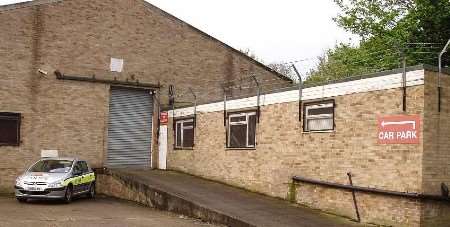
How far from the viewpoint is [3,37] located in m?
19.8

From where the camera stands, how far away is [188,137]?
20.7 meters

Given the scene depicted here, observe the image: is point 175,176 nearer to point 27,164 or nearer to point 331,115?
point 27,164

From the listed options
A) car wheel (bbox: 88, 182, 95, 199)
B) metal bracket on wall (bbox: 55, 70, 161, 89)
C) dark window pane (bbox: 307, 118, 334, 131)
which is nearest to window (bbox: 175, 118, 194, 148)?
metal bracket on wall (bbox: 55, 70, 161, 89)

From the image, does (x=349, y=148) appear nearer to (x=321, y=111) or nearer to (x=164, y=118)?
(x=321, y=111)

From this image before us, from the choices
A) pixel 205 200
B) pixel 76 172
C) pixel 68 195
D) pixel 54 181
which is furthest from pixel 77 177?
pixel 205 200

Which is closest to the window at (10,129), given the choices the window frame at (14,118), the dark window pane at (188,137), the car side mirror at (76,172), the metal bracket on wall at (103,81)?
the window frame at (14,118)

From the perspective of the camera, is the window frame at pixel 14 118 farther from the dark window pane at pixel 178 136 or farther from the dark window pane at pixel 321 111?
the dark window pane at pixel 321 111

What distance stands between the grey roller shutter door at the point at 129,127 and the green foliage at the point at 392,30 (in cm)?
847

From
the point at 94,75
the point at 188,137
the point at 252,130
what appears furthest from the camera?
the point at 94,75

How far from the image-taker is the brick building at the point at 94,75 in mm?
20016

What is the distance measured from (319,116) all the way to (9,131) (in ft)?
39.7

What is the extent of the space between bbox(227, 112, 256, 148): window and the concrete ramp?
58.2 inches

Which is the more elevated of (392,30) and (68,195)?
(392,30)

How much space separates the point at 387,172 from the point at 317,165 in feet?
8.11
